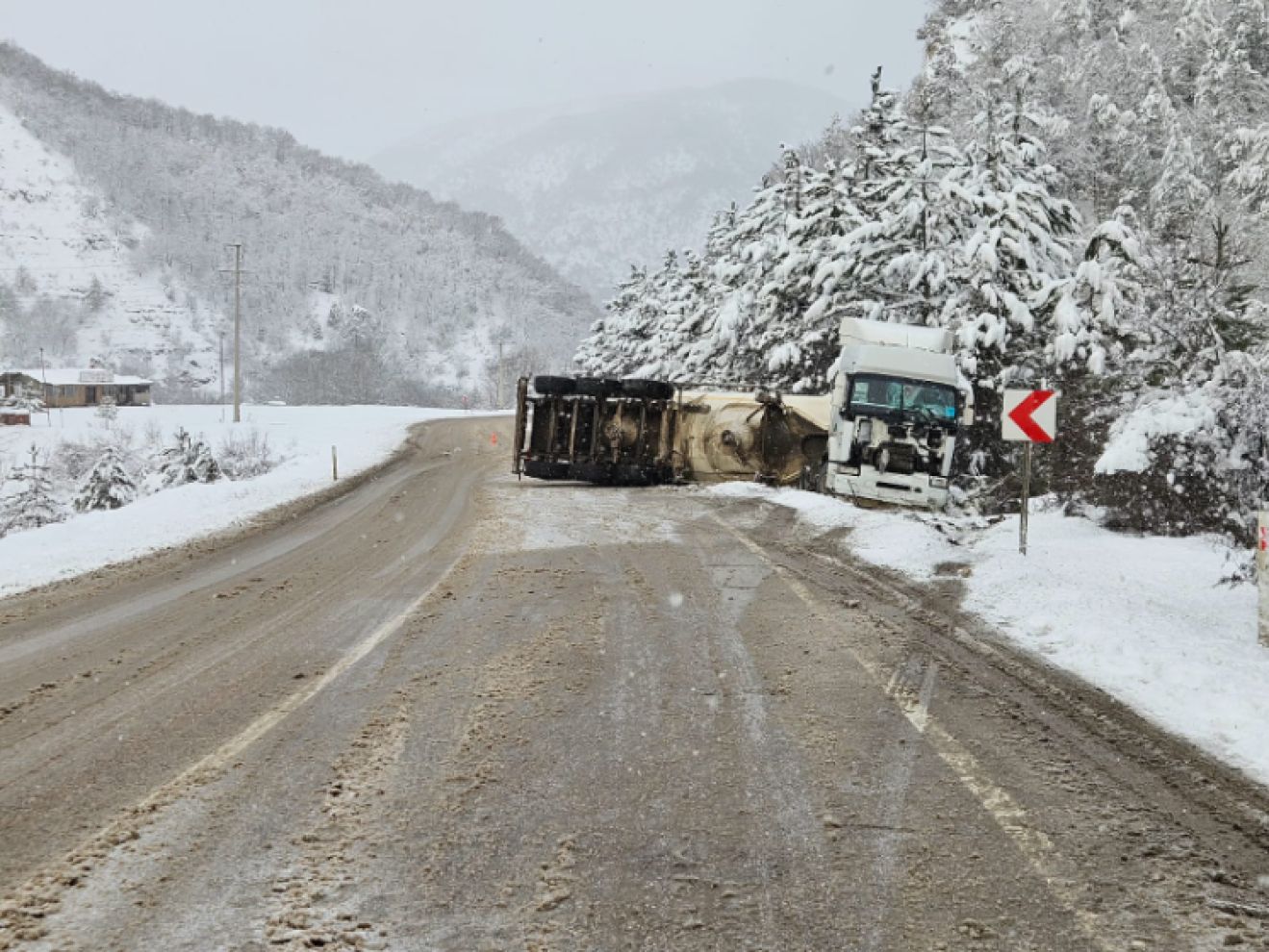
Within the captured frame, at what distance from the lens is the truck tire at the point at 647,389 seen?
20672 millimetres

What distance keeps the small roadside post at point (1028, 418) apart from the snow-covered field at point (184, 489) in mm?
11867

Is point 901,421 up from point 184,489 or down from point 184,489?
→ up

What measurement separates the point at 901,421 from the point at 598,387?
7.23 m

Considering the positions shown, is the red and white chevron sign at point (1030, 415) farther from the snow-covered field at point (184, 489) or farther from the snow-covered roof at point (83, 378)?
the snow-covered roof at point (83, 378)

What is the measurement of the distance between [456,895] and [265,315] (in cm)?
18518

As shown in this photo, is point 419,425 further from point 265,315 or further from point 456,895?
point 265,315

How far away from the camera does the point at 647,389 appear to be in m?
20.7

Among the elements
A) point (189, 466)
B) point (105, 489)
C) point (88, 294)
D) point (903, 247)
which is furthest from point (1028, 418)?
point (88, 294)

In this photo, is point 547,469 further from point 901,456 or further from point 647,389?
point 901,456

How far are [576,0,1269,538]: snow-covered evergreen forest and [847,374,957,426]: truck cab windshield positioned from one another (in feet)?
7.07

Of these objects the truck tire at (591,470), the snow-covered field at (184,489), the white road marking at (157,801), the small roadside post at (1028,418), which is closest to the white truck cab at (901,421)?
the truck tire at (591,470)

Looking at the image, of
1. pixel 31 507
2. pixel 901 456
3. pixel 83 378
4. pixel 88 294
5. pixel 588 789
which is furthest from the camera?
pixel 88 294

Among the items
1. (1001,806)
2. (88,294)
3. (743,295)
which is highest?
(88,294)

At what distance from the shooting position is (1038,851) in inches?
143
